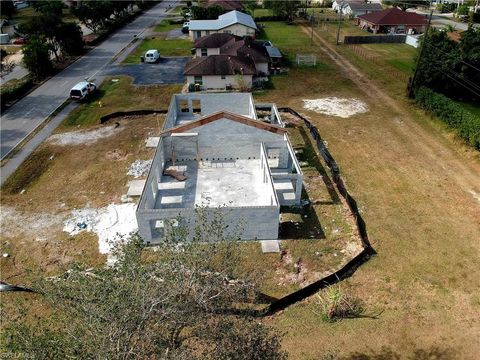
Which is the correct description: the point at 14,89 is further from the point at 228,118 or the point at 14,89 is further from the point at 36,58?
the point at 228,118

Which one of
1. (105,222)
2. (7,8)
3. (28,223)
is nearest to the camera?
(105,222)

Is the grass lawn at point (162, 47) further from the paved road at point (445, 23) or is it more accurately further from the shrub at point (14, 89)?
the paved road at point (445, 23)

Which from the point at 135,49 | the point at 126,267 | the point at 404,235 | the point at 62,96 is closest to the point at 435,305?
the point at 404,235

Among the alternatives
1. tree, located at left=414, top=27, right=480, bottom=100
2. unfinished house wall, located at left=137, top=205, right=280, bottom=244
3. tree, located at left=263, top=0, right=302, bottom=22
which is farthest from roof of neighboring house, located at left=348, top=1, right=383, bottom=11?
unfinished house wall, located at left=137, top=205, right=280, bottom=244

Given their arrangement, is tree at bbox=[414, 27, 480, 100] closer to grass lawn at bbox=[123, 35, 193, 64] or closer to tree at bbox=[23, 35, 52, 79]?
grass lawn at bbox=[123, 35, 193, 64]

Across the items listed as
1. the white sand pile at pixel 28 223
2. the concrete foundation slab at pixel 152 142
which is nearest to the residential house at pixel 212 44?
the concrete foundation slab at pixel 152 142

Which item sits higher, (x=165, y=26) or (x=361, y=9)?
(x=361, y=9)

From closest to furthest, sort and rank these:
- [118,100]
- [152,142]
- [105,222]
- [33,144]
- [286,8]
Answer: [105,222]
[152,142]
[33,144]
[118,100]
[286,8]

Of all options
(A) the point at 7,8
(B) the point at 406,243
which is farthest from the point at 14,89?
(A) the point at 7,8
